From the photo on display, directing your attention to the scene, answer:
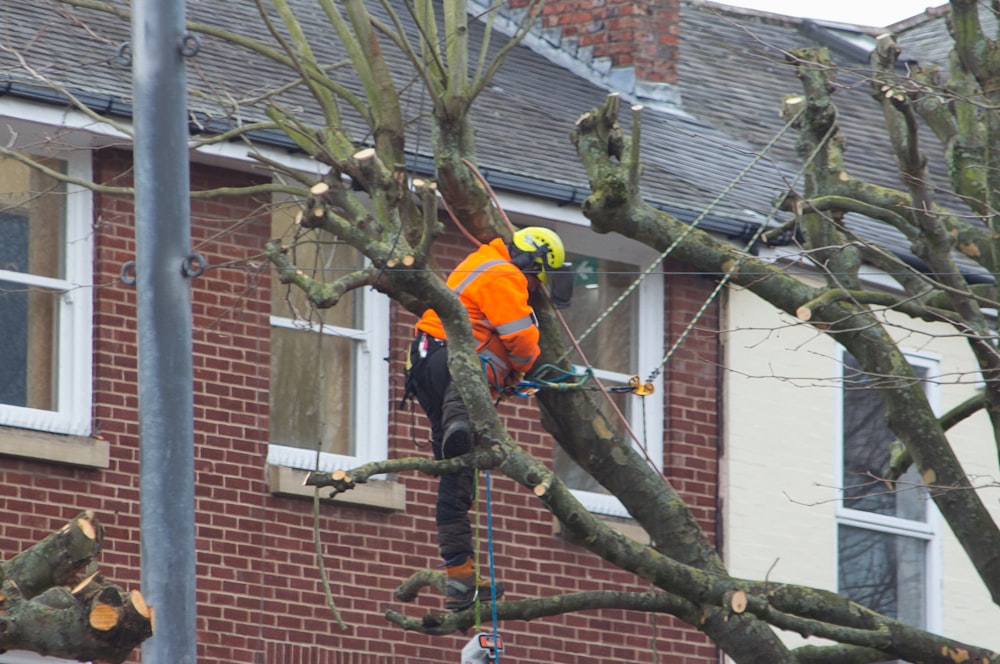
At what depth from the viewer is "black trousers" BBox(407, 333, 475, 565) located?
10281 millimetres

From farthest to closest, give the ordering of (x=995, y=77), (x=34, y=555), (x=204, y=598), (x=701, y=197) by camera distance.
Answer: (x=701, y=197) < (x=204, y=598) < (x=995, y=77) < (x=34, y=555)

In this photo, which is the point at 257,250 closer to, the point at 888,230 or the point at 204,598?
the point at 204,598

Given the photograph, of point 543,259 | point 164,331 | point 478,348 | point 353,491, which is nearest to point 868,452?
point 353,491

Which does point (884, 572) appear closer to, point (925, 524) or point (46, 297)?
point (925, 524)

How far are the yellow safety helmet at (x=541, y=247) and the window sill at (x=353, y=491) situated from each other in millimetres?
3580

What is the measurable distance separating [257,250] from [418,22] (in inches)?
152

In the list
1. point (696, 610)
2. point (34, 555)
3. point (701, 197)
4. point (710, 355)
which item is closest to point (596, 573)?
point (710, 355)

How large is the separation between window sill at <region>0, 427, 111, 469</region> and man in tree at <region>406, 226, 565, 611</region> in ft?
10.3

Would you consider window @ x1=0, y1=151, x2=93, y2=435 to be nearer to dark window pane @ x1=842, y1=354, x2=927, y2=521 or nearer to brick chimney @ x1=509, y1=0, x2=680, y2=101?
dark window pane @ x1=842, y1=354, x2=927, y2=521

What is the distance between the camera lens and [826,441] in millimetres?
16562

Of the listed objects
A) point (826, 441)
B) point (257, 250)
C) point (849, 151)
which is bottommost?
point (826, 441)

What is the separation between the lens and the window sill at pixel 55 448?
13188 mm

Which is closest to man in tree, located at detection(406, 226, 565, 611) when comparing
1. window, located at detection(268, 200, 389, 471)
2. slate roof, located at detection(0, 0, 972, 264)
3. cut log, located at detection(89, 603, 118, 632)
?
slate roof, located at detection(0, 0, 972, 264)

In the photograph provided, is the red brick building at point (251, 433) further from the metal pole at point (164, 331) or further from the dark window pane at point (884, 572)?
the metal pole at point (164, 331)
